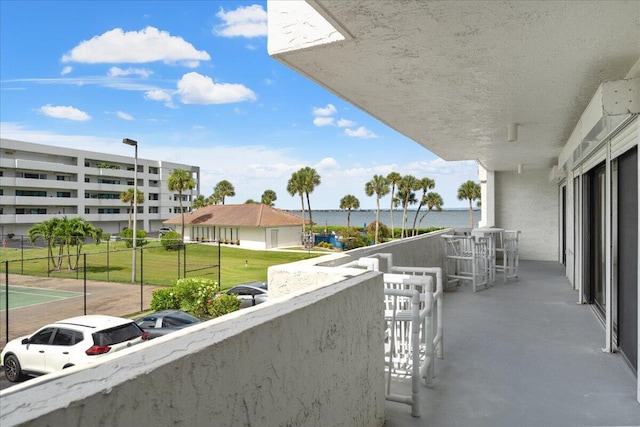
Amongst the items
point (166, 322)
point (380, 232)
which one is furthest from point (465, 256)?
point (380, 232)

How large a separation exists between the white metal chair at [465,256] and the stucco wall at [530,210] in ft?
15.5

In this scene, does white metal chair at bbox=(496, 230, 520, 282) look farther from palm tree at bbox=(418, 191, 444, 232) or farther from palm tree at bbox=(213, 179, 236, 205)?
palm tree at bbox=(213, 179, 236, 205)

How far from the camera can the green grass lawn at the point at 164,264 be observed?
2647 cm

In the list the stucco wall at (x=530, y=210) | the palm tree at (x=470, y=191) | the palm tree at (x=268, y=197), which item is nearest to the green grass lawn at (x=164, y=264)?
the stucco wall at (x=530, y=210)

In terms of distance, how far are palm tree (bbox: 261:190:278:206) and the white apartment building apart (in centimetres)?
1140

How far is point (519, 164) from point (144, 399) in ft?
36.5

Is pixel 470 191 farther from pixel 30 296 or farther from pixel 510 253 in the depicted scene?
pixel 30 296

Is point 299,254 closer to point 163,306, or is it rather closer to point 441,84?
point 163,306

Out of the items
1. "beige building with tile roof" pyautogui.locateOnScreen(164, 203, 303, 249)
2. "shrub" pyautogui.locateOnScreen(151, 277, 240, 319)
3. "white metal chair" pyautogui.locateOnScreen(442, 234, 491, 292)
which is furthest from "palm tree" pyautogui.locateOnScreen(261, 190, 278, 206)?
"white metal chair" pyautogui.locateOnScreen(442, 234, 491, 292)

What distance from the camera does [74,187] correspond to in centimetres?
4909

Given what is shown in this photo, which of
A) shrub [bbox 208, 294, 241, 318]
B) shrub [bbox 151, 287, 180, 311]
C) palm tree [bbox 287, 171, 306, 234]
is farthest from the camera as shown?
palm tree [bbox 287, 171, 306, 234]

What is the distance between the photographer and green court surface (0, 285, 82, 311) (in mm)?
19875

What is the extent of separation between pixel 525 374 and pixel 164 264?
32.6 metres

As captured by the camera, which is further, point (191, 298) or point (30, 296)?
point (30, 296)
